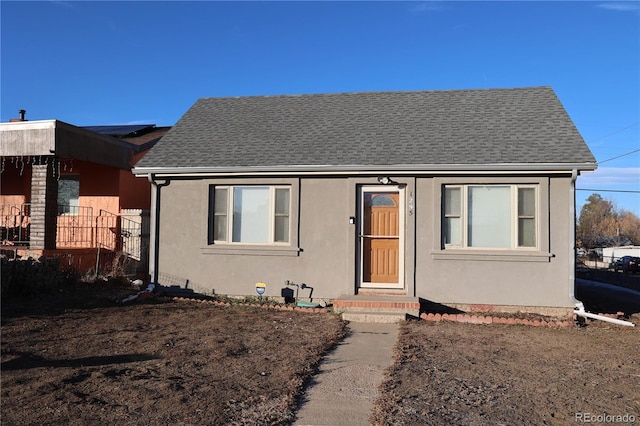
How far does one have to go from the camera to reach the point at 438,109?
11.8m

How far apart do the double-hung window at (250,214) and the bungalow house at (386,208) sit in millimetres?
25

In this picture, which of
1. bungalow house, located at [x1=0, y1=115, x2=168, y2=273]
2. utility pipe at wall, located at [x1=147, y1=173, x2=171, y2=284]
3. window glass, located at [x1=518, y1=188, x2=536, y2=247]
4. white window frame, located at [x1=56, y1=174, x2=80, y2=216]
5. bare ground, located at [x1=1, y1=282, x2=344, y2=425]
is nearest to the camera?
bare ground, located at [x1=1, y1=282, x2=344, y2=425]

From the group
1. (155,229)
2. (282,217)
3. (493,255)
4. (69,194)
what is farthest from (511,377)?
(69,194)

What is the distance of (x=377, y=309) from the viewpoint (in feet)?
28.7

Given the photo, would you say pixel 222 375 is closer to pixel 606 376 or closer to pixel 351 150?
pixel 606 376

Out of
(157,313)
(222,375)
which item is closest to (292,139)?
(157,313)

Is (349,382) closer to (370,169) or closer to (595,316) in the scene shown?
(370,169)

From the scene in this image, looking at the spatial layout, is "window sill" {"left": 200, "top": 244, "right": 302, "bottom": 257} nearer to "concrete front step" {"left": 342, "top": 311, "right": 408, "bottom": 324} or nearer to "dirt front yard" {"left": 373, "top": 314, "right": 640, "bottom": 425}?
"concrete front step" {"left": 342, "top": 311, "right": 408, "bottom": 324}

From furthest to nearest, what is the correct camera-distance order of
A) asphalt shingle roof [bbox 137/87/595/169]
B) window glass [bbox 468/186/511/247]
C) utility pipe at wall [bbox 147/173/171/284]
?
Result: utility pipe at wall [bbox 147/173/171/284] < asphalt shingle roof [bbox 137/87/595/169] < window glass [bbox 468/186/511/247]

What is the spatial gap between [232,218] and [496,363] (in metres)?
6.22

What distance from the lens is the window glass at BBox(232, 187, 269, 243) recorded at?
10.5 m

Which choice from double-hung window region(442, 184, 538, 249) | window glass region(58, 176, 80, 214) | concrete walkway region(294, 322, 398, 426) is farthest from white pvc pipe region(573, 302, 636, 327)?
window glass region(58, 176, 80, 214)

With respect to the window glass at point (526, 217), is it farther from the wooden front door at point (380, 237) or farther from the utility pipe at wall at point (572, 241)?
the wooden front door at point (380, 237)

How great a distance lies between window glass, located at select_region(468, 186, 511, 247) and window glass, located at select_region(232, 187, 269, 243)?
4096 mm
